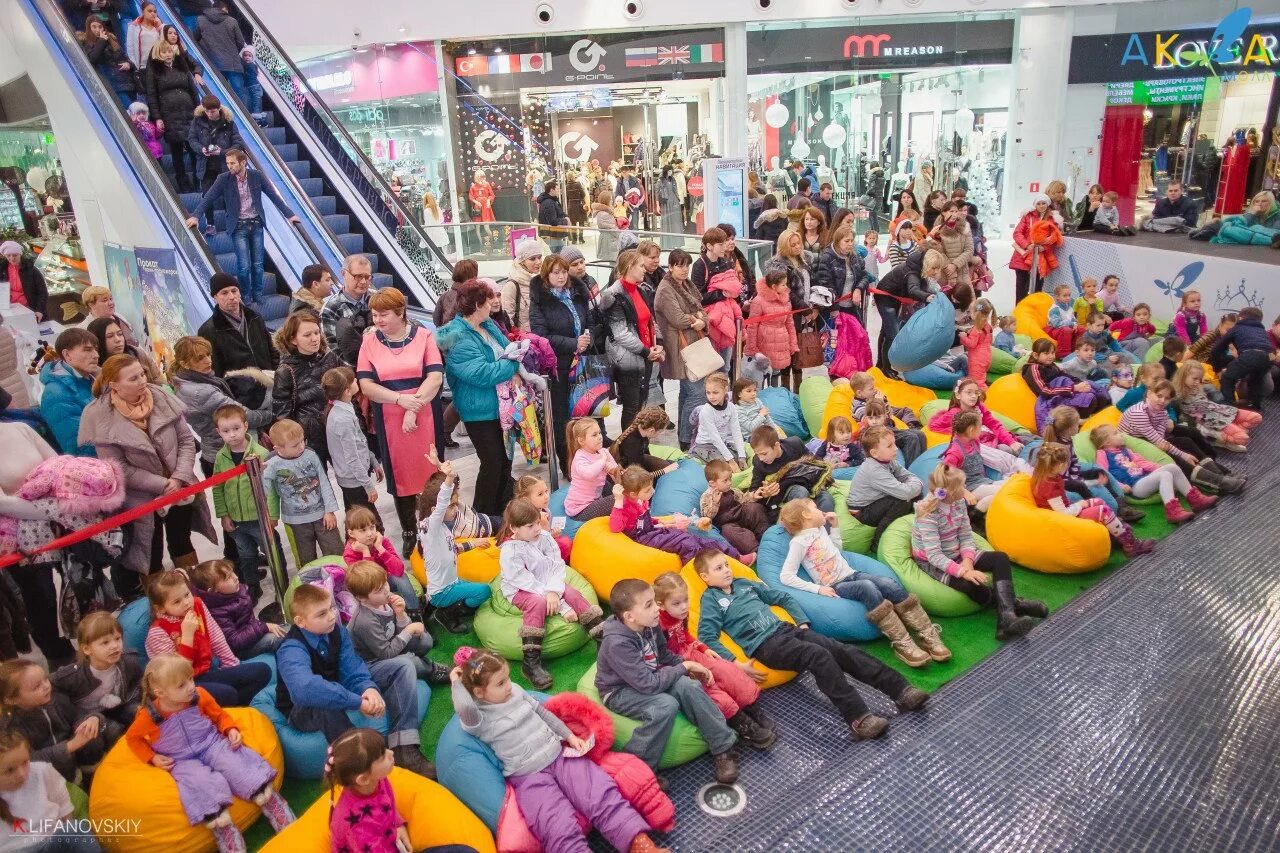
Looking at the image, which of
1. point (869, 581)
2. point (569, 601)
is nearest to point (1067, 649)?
point (869, 581)

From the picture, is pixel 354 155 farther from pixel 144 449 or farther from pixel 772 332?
pixel 144 449

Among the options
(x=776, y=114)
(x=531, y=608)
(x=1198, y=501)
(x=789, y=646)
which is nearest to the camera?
(x=789, y=646)

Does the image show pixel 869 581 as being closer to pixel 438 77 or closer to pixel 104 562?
pixel 104 562

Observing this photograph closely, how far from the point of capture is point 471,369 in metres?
5.55

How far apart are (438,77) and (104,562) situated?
13.4 m

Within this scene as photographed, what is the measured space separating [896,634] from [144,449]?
12.8 feet

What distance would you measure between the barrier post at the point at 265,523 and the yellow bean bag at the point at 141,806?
1479mm

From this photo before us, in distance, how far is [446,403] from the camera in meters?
7.45

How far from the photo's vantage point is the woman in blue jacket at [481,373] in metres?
5.57

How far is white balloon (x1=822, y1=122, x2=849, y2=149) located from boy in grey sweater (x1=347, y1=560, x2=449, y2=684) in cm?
1564

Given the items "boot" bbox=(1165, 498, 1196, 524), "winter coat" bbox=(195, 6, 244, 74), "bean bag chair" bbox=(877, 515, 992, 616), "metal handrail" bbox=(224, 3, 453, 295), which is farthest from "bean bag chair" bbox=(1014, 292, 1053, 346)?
"winter coat" bbox=(195, 6, 244, 74)

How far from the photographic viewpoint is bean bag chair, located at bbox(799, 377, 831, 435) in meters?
7.07

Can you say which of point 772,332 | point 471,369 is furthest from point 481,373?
point 772,332

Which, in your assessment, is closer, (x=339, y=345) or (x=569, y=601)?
(x=569, y=601)
